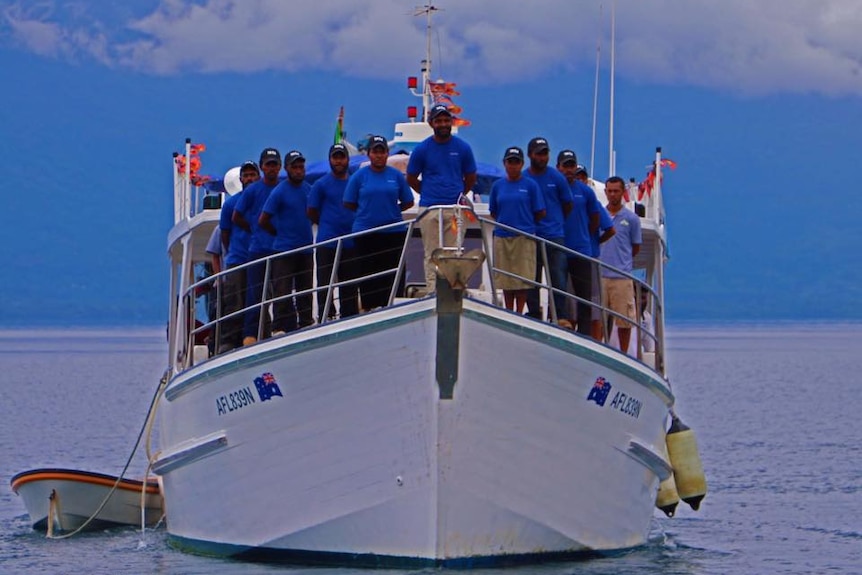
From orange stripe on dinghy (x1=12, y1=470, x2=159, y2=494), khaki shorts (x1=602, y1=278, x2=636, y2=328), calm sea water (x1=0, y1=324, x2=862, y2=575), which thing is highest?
khaki shorts (x1=602, y1=278, x2=636, y2=328)

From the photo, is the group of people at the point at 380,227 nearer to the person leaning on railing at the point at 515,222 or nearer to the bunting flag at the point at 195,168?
the person leaning on railing at the point at 515,222

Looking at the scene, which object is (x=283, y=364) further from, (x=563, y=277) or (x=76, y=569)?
(x=76, y=569)

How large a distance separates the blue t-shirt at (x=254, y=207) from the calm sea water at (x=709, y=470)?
9.05 ft

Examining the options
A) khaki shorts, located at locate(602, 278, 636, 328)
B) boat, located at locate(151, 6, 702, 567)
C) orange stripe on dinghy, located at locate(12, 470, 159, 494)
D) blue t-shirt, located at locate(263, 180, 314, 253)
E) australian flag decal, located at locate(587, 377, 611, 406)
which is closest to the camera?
boat, located at locate(151, 6, 702, 567)

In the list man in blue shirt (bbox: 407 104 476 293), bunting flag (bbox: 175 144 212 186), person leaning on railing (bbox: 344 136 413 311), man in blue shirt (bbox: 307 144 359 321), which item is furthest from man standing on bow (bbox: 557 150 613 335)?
bunting flag (bbox: 175 144 212 186)

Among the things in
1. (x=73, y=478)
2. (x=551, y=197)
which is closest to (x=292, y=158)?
(x=551, y=197)

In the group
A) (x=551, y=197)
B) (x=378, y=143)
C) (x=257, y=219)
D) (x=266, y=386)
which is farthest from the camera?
(x=257, y=219)

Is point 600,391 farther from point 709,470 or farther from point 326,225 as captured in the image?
point 709,470

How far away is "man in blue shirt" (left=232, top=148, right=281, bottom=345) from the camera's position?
1508 cm

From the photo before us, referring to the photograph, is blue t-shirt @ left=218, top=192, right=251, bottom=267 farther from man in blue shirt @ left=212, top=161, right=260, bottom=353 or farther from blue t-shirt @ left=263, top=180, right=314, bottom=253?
blue t-shirt @ left=263, top=180, right=314, bottom=253

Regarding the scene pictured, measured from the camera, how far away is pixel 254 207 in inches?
598

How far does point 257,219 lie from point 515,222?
2.43 meters

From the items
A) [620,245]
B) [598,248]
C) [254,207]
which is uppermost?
[254,207]

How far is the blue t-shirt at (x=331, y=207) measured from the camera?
14.6 m
